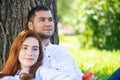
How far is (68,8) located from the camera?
109ft

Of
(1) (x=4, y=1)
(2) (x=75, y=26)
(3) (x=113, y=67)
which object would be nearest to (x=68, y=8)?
(2) (x=75, y=26)

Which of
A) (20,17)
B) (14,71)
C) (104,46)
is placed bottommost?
(104,46)

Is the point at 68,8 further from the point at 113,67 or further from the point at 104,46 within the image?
the point at 113,67

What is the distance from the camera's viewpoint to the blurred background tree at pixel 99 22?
1230cm

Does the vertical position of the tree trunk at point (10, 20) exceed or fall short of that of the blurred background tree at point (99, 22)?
it exceeds it

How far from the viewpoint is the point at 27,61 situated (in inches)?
161

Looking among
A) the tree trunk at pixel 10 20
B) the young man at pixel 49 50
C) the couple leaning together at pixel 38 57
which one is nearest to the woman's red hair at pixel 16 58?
the couple leaning together at pixel 38 57

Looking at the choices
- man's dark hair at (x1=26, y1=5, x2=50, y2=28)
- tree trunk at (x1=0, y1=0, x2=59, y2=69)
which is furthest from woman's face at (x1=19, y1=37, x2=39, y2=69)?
tree trunk at (x1=0, y1=0, x2=59, y2=69)

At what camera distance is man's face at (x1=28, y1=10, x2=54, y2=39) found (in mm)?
4520

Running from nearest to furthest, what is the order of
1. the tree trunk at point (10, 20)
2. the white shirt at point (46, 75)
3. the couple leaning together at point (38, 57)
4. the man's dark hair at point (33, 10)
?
the white shirt at point (46, 75)
the couple leaning together at point (38, 57)
the man's dark hair at point (33, 10)
the tree trunk at point (10, 20)

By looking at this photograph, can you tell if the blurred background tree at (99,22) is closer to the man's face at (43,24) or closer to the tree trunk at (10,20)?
the tree trunk at (10,20)

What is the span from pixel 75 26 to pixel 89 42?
0.84 m

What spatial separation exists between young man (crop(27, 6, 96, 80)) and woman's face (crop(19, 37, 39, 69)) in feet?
1.03

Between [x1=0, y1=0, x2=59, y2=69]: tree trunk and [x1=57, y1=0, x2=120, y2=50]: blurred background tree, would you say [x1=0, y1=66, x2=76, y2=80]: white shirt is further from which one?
[x1=57, y1=0, x2=120, y2=50]: blurred background tree
